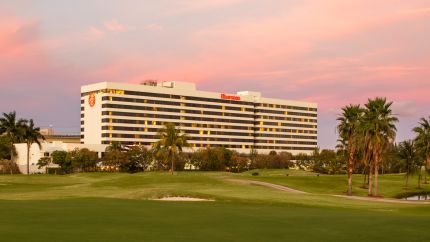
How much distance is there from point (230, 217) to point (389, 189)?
8893cm

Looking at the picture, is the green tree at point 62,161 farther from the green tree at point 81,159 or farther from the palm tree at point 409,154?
the palm tree at point 409,154

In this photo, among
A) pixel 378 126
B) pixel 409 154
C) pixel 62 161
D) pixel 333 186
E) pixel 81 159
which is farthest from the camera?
pixel 62 161

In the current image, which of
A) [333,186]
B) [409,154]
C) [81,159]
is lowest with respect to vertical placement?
[333,186]

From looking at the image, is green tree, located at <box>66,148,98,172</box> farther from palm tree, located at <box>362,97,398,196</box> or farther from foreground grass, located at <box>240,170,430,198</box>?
palm tree, located at <box>362,97,398,196</box>

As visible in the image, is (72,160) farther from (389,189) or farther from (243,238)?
(243,238)

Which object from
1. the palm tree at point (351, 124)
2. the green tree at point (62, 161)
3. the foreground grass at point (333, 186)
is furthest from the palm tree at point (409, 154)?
the green tree at point (62, 161)

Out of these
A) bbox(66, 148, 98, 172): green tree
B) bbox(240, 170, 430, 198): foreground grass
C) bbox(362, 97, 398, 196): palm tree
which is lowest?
bbox(240, 170, 430, 198): foreground grass

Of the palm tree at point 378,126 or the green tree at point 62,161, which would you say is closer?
the palm tree at point 378,126

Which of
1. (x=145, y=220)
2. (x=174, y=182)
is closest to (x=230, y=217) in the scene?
(x=145, y=220)

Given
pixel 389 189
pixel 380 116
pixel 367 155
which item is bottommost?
pixel 389 189

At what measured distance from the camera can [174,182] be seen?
10094 cm

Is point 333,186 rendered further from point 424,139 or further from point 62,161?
point 62,161

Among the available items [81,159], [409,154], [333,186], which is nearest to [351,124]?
[333,186]

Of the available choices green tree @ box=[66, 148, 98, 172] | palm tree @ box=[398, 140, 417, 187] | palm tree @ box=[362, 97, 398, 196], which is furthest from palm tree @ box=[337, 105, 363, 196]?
green tree @ box=[66, 148, 98, 172]
